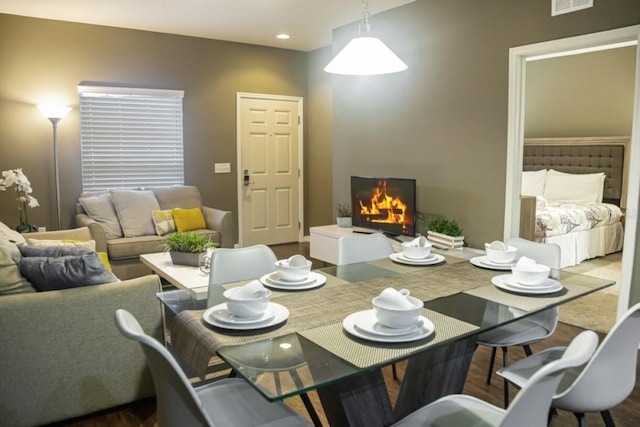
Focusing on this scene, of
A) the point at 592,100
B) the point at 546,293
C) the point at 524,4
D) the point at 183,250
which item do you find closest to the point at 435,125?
A: the point at 524,4

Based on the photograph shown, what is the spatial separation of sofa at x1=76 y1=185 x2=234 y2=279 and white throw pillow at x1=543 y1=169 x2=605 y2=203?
14.0ft

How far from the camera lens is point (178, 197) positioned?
5719 millimetres

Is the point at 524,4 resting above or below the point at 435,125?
above

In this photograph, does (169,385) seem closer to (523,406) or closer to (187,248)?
(523,406)

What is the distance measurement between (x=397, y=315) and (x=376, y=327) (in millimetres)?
91

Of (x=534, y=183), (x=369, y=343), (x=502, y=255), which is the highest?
(x=534, y=183)

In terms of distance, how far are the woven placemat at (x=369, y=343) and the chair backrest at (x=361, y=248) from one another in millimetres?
1176

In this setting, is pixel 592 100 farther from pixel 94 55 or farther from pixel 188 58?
pixel 94 55

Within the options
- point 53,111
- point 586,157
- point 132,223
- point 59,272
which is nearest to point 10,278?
point 59,272

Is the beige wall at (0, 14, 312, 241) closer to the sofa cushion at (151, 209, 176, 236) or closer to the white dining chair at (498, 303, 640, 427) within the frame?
the sofa cushion at (151, 209, 176, 236)

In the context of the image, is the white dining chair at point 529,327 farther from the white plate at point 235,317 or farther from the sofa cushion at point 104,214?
the sofa cushion at point 104,214

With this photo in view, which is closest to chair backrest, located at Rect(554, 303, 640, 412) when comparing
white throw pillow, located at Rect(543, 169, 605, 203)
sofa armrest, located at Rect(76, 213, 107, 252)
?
sofa armrest, located at Rect(76, 213, 107, 252)

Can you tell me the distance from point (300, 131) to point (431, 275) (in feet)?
16.5

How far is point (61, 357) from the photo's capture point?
7.72 ft
